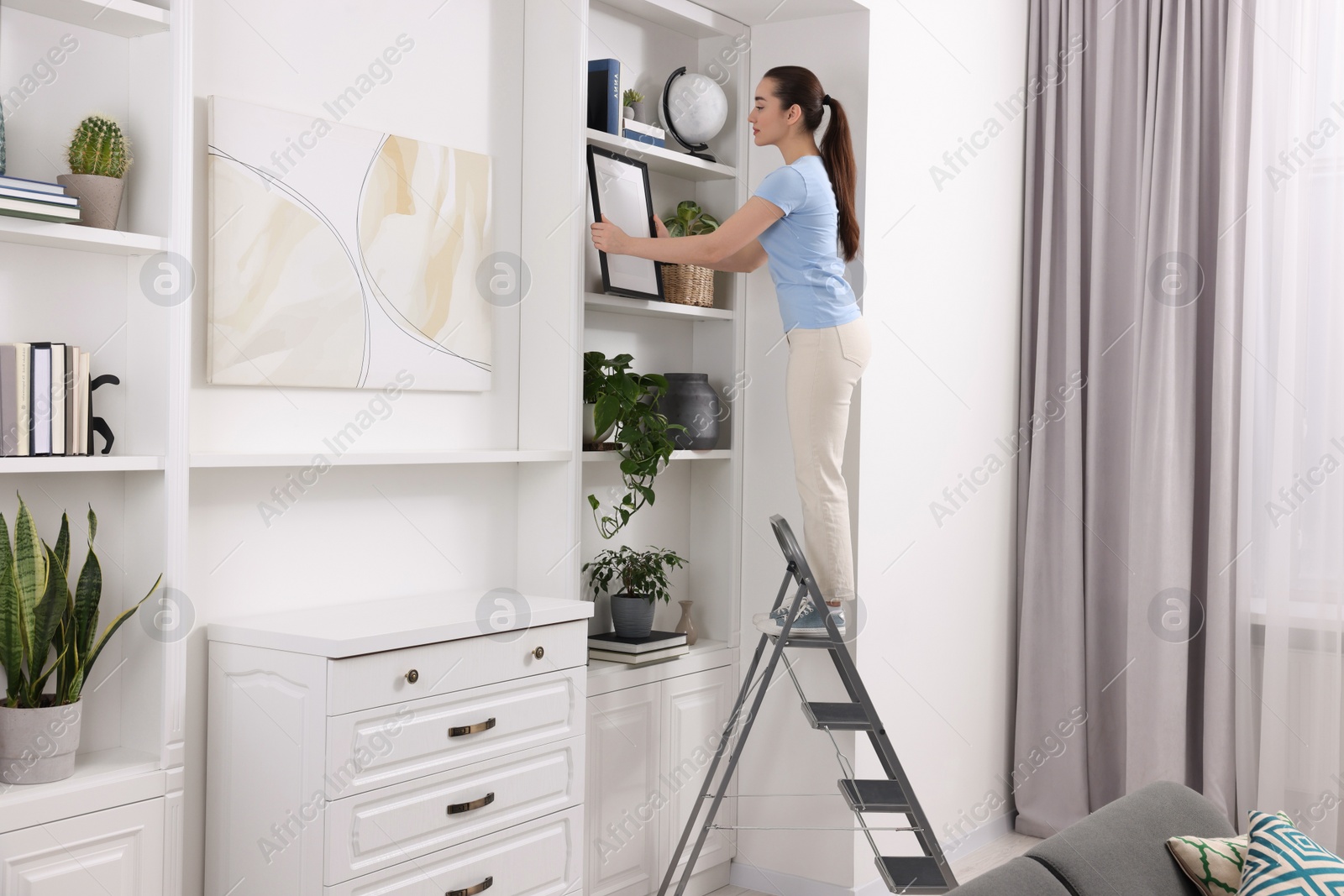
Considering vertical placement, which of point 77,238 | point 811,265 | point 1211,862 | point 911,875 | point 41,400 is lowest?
point 911,875

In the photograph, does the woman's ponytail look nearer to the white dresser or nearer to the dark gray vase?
the dark gray vase

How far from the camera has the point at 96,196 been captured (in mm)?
1940

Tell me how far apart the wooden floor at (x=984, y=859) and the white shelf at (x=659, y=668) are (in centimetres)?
66

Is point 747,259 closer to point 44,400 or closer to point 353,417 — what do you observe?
point 353,417

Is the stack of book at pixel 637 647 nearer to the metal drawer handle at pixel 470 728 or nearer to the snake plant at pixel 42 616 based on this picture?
the metal drawer handle at pixel 470 728

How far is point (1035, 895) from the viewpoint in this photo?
1.50 metres

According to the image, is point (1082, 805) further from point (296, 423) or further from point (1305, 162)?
point (296, 423)

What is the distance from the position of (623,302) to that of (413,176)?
2.01 ft

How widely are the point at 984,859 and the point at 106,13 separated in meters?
3.30

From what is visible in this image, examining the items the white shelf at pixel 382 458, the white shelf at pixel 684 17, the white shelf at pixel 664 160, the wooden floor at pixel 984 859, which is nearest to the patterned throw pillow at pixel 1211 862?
the white shelf at pixel 382 458

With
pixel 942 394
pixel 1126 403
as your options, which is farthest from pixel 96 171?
pixel 1126 403

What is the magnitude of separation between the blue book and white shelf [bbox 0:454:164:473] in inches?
57.1

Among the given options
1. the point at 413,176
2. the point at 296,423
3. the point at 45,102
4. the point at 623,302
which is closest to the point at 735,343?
the point at 623,302

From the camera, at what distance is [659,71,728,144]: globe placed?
10.4 ft
